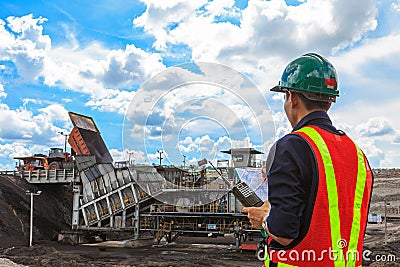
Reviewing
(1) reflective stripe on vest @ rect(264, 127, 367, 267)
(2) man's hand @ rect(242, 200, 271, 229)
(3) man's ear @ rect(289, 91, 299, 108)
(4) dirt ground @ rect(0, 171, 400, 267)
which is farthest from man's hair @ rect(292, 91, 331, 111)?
(4) dirt ground @ rect(0, 171, 400, 267)

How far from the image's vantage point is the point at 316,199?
79.4 inches

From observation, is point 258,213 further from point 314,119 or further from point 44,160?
point 44,160

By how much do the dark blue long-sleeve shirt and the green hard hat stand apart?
0.34 meters

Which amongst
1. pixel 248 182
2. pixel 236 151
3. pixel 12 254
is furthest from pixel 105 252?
pixel 248 182

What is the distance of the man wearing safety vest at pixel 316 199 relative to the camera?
6.54ft

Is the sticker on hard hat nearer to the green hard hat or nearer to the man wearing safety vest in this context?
the green hard hat

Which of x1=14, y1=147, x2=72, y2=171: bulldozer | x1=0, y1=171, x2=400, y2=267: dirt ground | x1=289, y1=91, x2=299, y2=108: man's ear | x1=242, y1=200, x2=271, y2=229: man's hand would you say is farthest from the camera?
x1=14, y1=147, x2=72, y2=171: bulldozer

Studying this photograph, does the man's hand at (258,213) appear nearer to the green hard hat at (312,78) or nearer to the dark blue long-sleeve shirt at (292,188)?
the dark blue long-sleeve shirt at (292,188)

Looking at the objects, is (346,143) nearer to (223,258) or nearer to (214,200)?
(223,258)

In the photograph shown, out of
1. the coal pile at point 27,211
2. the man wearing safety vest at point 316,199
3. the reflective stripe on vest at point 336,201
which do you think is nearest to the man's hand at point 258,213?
the man wearing safety vest at point 316,199

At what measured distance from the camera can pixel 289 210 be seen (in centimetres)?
196

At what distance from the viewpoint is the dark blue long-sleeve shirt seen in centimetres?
197

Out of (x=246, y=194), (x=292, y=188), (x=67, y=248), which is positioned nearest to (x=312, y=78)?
(x=292, y=188)

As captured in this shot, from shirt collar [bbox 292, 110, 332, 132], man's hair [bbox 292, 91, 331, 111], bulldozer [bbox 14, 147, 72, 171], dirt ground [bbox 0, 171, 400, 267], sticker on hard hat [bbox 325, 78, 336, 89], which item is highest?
bulldozer [bbox 14, 147, 72, 171]
